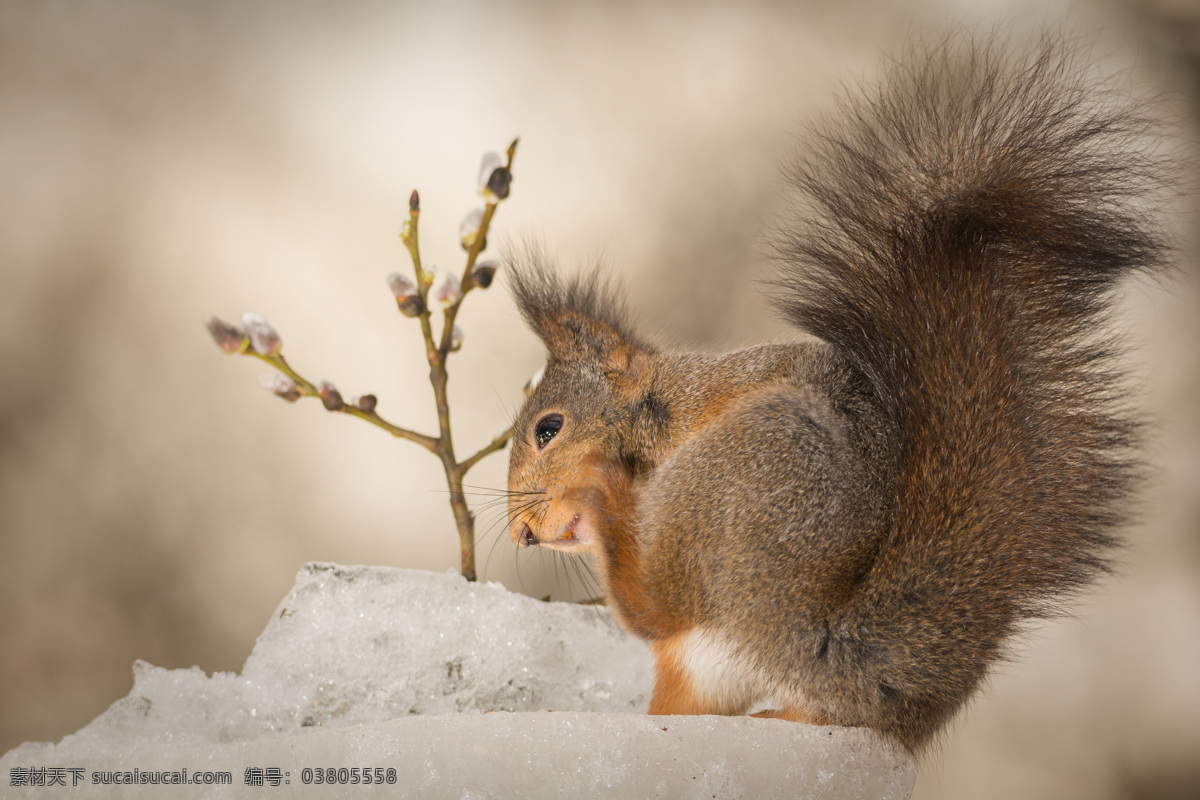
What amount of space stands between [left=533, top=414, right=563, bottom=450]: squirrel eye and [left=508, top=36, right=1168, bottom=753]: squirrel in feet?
0.44

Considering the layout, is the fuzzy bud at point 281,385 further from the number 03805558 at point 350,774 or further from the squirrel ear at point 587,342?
the number 03805558 at point 350,774

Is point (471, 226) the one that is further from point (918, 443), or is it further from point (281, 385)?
point (918, 443)

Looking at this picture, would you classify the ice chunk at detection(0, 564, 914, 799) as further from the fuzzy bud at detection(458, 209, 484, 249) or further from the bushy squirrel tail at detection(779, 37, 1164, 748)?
the fuzzy bud at detection(458, 209, 484, 249)

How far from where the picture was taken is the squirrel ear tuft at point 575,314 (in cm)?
114

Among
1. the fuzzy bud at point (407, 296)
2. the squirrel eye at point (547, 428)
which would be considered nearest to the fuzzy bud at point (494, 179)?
the fuzzy bud at point (407, 296)

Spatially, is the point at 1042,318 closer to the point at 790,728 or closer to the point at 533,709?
the point at 790,728

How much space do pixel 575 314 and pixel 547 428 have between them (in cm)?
16

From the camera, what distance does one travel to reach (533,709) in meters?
1.14

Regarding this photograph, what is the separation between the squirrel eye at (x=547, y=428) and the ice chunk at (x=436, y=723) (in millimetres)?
235

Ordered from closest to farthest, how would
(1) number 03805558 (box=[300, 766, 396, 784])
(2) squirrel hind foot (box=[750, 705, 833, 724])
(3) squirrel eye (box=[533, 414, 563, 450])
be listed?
(1) number 03805558 (box=[300, 766, 396, 784]) → (2) squirrel hind foot (box=[750, 705, 833, 724]) → (3) squirrel eye (box=[533, 414, 563, 450])

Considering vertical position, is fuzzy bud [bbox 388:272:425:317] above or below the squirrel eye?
above

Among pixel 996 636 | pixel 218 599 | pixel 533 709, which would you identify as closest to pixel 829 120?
pixel 996 636

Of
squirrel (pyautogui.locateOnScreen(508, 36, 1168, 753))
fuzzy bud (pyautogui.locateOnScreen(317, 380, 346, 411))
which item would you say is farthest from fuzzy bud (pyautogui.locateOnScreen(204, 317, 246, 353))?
squirrel (pyautogui.locateOnScreen(508, 36, 1168, 753))

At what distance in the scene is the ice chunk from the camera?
2.61ft
